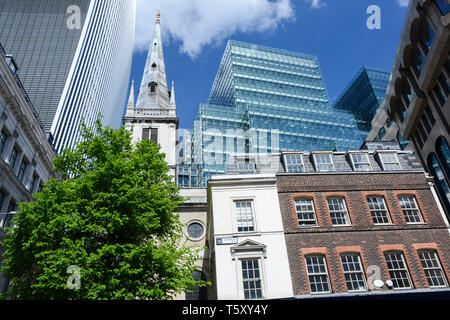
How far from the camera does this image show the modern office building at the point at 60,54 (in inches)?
3019

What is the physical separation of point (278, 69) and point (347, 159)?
66909mm

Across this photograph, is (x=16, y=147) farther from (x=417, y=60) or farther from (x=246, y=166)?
(x=417, y=60)

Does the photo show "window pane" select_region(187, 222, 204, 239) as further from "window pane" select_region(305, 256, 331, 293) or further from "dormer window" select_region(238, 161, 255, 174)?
"window pane" select_region(305, 256, 331, 293)

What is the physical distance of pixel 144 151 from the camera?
18.5 meters

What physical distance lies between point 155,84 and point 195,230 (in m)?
28.5

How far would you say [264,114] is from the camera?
239 ft

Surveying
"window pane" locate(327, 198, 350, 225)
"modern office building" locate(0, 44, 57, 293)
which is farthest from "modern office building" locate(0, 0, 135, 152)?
"window pane" locate(327, 198, 350, 225)

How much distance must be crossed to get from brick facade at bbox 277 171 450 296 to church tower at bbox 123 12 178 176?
24.0m

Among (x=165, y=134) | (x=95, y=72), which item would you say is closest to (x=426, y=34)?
(x=165, y=134)

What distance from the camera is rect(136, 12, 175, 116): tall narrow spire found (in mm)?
48969

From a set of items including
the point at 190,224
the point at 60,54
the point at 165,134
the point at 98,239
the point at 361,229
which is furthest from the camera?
the point at 60,54

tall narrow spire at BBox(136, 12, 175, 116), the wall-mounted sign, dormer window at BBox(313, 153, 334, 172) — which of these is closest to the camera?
the wall-mounted sign
